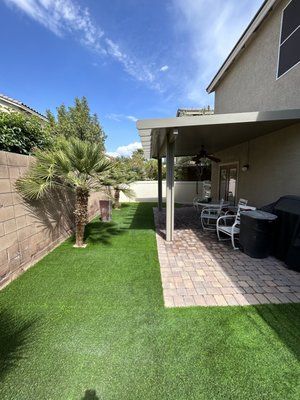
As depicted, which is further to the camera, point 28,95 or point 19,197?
point 28,95

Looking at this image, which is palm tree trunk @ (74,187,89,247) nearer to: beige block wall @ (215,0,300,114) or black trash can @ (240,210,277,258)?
black trash can @ (240,210,277,258)

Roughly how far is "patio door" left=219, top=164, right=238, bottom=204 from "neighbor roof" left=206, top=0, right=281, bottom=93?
4324 mm

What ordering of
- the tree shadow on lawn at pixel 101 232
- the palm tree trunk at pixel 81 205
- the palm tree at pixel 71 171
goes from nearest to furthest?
1. the palm tree at pixel 71 171
2. the palm tree trunk at pixel 81 205
3. the tree shadow on lawn at pixel 101 232

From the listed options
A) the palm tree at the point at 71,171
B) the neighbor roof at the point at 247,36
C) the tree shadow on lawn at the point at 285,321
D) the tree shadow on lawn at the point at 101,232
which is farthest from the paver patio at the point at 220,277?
the neighbor roof at the point at 247,36

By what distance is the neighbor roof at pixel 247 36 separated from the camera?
5729mm

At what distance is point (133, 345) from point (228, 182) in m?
8.89

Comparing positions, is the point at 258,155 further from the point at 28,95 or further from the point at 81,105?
the point at 28,95

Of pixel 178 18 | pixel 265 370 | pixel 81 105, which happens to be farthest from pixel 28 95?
pixel 265 370

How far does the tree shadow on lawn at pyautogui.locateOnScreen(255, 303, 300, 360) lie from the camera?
2.33 meters

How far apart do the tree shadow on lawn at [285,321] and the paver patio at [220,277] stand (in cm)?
14

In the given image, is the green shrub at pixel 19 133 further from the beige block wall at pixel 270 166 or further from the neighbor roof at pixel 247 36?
the neighbor roof at pixel 247 36

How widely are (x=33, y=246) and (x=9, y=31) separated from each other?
8851 mm

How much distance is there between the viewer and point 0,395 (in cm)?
179

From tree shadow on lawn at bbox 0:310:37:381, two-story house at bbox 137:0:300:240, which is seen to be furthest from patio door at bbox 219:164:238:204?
tree shadow on lawn at bbox 0:310:37:381
